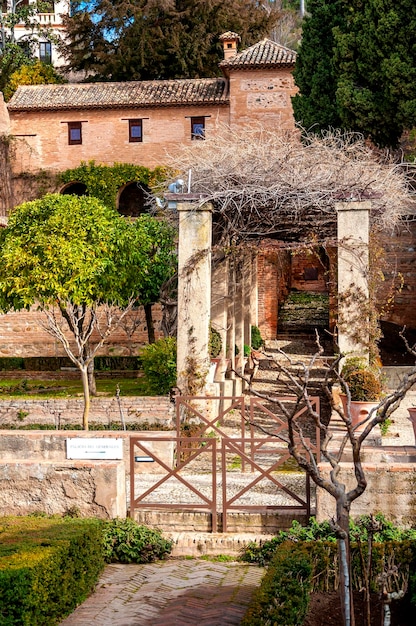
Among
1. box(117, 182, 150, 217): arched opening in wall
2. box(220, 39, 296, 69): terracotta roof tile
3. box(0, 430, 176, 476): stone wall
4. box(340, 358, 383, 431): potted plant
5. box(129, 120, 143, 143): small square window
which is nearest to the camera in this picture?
box(0, 430, 176, 476): stone wall

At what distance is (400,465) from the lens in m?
8.25

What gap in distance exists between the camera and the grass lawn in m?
17.3

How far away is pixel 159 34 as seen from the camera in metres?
34.1

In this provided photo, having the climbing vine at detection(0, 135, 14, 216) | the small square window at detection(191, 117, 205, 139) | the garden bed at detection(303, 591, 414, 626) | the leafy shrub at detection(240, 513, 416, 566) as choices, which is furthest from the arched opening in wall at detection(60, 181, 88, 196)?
the garden bed at detection(303, 591, 414, 626)

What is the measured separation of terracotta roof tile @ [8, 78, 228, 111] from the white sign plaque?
82.4ft

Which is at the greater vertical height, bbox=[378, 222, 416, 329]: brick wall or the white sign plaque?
bbox=[378, 222, 416, 329]: brick wall

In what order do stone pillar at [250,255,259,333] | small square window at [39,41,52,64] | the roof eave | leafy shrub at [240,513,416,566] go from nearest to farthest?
leafy shrub at [240,513,416,566] < stone pillar at [250,255,259,333] < the roof eave < small square window at [39,41,52,64]

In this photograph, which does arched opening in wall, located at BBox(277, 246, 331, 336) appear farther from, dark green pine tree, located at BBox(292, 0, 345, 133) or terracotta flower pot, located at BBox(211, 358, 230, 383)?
terracotta flower pot, located at BBox(211, 358, 230, 383)

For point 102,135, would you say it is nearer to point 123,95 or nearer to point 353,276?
point 123,95

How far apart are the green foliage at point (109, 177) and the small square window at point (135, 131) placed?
1.05m

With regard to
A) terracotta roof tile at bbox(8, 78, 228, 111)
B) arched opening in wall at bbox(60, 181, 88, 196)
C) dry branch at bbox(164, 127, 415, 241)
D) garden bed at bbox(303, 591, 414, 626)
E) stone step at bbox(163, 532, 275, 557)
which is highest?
terracotta roof tile at bbox(8, 78, 228, 111)

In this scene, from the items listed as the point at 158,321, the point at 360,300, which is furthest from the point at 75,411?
the point at 158,321

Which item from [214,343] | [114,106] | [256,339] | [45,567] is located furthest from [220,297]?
[114,106]

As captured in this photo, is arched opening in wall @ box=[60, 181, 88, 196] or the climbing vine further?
arched opening in wall @ box=[60, 181, 88, 196]
